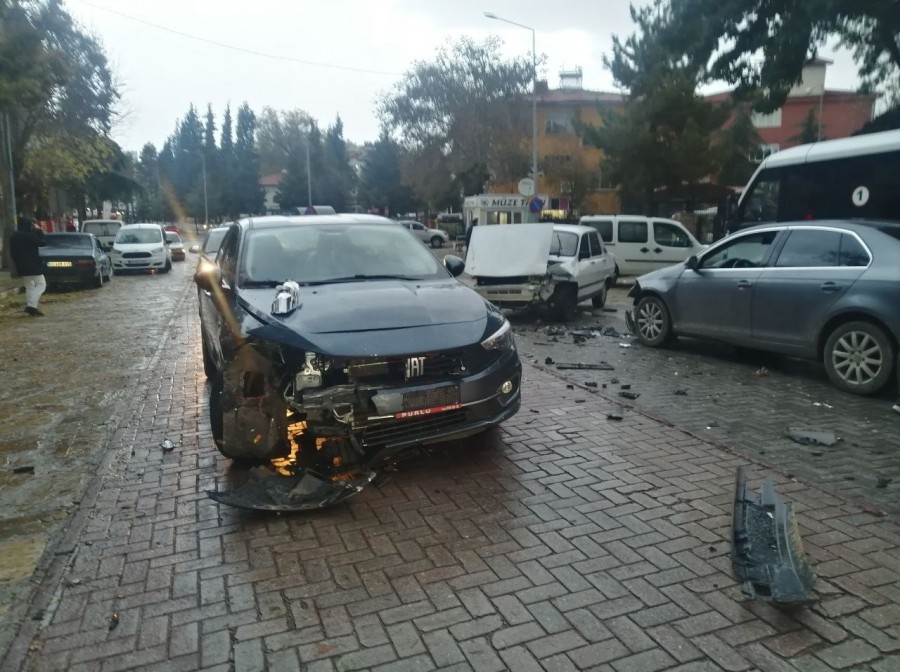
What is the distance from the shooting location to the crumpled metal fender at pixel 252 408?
4566mm

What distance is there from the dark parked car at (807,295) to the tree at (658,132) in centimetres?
2000

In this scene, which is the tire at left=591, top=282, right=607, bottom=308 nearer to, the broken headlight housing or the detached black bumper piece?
the detached black bumper piece

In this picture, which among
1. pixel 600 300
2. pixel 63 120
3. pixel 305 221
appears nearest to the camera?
pixel 305 221

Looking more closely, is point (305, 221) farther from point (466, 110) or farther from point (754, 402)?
point (466, 110)

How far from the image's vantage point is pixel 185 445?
18.6 feet

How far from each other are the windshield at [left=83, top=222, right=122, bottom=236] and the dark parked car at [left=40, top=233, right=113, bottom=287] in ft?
29.2

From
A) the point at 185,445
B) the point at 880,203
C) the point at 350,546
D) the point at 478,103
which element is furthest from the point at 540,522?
the point at 478,103

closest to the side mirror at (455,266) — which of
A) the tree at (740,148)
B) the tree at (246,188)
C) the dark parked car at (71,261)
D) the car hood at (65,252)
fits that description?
the dark parked car at (71,261)

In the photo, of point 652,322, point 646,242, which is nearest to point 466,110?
point 646,242

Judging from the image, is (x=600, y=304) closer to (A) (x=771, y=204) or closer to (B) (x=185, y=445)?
(A) (x=771, y=204)

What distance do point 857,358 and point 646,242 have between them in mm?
12337

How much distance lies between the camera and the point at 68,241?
64.5ft

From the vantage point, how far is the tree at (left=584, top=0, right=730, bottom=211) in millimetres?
27297

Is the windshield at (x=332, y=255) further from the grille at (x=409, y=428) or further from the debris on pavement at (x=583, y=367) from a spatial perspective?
the debris on pavement at (x=583, y=367)
